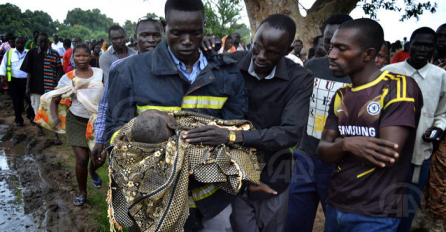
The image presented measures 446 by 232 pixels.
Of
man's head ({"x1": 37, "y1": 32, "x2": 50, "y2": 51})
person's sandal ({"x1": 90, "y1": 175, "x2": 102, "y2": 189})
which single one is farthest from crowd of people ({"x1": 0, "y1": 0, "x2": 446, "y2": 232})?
man's head ({"x1": 37, "y1": 32, "x2": 50, "y2": 51})

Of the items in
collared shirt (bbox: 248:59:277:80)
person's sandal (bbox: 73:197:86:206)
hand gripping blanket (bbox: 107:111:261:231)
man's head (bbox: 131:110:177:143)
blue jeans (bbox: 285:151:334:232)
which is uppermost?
collared shirt (bbox: 248:59:277:80)

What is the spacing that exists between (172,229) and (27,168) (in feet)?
16.9

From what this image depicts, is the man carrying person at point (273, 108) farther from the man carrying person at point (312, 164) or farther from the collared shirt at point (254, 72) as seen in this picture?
the man carrying person at point (312, 164)

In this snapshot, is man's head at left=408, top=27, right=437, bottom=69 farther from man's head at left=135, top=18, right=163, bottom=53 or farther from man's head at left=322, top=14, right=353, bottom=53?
man's head at left=135, top=18, right=163, bottom=53

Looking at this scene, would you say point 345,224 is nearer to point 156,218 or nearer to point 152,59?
point 156,218

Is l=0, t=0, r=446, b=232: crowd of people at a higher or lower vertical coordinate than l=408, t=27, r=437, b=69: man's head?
lower

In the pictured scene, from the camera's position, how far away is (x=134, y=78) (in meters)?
2.11

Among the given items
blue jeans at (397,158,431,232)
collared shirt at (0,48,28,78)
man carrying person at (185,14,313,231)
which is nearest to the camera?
man carrying person at (185,14,313,231)

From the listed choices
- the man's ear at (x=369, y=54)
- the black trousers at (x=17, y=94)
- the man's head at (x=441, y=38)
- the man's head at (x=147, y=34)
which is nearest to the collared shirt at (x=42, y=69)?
the black trousers at (x=17, y=94)

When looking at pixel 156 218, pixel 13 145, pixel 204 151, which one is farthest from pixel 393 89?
pixel 13 145

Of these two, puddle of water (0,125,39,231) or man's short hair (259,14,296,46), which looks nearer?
man's short hair (259,14,296,46)

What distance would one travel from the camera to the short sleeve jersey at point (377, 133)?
1.99 meters

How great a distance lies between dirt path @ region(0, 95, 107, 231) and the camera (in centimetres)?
403

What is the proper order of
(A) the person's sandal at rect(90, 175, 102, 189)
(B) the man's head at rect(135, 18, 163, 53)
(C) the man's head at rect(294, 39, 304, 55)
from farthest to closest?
(C) the man's head at rect(294, 39, 304, 55)
(A) the person's sandal at rect(90, 175, 102, 189)
(B) the man's head at rect(135, 18, 163, 53)
